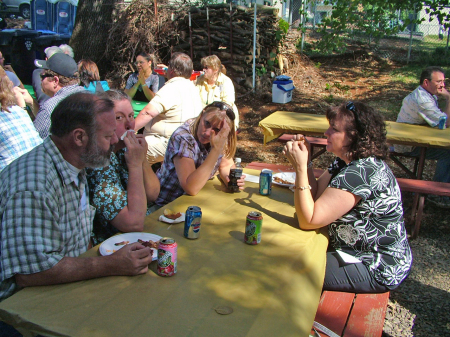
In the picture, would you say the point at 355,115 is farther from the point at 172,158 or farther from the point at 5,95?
the point at 5,95

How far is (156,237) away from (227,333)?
31.7 inches

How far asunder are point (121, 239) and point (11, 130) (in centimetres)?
179

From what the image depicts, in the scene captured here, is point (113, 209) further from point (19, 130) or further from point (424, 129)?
point (424, 129)

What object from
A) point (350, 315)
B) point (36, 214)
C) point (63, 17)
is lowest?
point (350, 315)

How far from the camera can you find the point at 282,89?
30.9ft

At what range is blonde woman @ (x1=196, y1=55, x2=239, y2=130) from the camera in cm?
590

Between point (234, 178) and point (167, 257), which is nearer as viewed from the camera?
point (167, 257)

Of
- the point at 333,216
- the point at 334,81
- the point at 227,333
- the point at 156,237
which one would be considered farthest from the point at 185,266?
the point at 334,81

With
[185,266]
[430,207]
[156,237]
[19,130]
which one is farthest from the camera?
[430,207]

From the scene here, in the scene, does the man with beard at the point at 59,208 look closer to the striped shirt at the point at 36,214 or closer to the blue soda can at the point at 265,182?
the striped shirt at the point at 36,214

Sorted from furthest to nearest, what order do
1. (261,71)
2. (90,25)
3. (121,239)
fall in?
(261,71) → (90,25) → (121,239)

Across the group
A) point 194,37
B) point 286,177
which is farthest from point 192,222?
point 194,37

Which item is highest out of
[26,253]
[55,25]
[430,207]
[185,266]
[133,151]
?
[55,25]

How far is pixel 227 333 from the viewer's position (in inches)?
57.0
